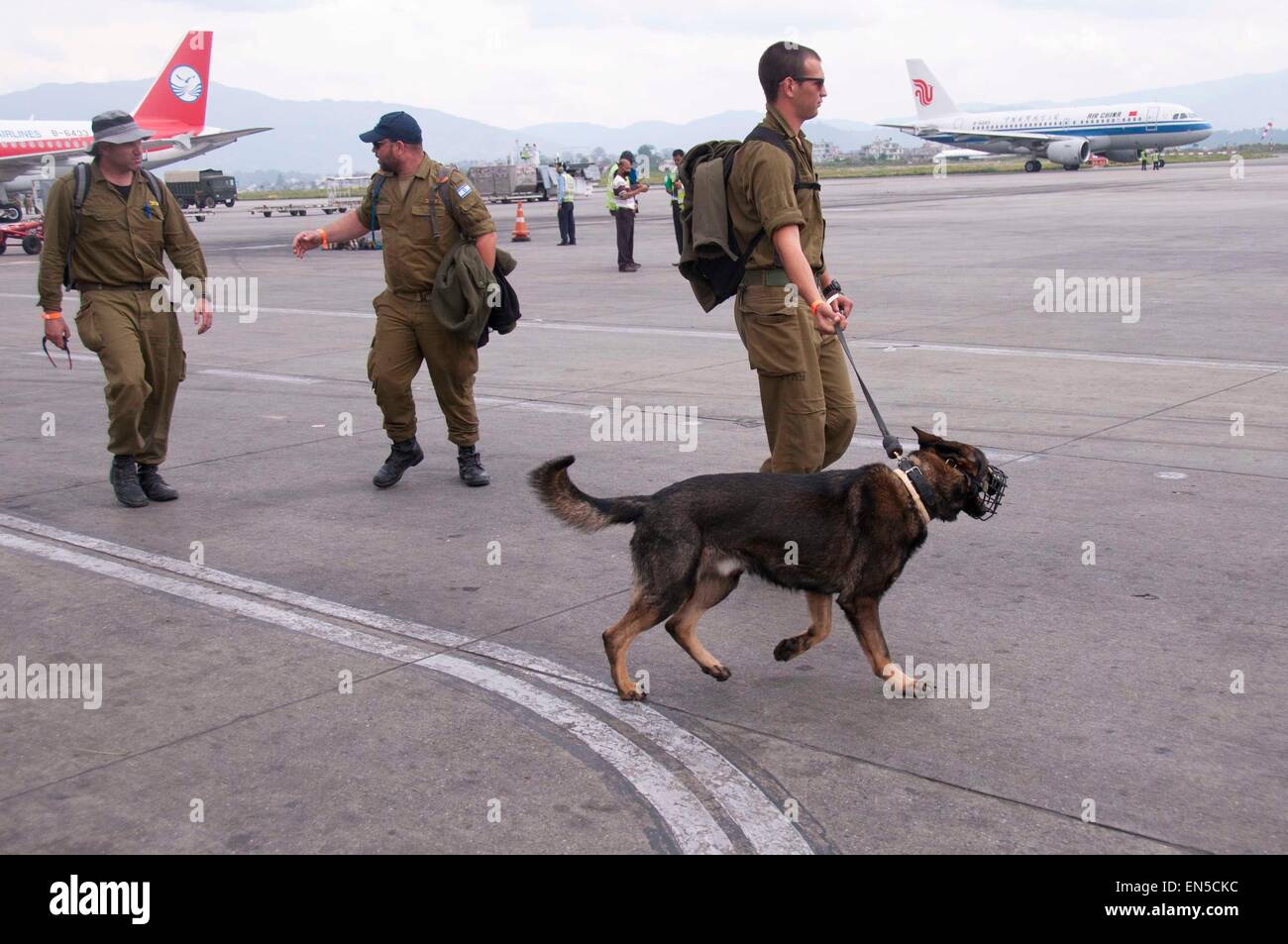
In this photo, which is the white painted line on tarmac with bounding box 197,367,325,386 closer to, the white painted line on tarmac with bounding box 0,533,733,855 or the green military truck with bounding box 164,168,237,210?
the white painted line on tarmac with bounding box 0,533,733,855

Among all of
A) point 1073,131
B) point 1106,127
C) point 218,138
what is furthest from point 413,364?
point 1073,131

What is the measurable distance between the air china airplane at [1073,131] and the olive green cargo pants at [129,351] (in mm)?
67209

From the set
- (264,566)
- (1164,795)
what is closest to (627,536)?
(264,566)

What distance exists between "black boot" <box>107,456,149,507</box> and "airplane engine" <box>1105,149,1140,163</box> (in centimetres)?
7556

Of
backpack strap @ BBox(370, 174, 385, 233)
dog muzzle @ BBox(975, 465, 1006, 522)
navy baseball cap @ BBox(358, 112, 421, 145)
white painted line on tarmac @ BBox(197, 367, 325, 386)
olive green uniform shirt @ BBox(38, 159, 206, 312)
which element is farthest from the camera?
white painted line on tarmac @ BBox(197, 367, 325, 386)

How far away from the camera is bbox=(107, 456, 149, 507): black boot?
728 centimetres

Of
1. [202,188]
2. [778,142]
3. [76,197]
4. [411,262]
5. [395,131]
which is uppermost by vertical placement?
[202,188]

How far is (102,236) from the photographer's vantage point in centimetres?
713

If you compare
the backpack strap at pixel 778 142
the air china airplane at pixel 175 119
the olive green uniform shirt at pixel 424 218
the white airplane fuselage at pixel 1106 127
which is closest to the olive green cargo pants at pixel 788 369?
the backpack strap at pixel 778 142

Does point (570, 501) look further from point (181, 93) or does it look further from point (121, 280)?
point (181, 93)

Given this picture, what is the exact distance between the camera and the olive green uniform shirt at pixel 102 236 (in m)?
7.07

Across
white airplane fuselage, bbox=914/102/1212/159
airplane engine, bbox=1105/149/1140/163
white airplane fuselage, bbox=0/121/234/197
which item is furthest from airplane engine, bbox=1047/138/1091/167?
white airplane fuselage, bbox=0/121/234/197

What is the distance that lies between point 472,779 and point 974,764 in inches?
57.7

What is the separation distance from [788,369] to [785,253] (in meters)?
0.50
